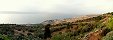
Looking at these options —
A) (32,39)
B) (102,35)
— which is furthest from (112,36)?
(32,39)

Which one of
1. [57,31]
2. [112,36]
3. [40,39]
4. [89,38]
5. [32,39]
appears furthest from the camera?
[57,31]

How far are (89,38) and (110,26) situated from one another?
14.4 ft

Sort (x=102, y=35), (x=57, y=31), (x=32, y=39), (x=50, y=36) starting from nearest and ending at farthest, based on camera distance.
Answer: (x=102, y=35), (x=32, y=39), (x=50, y=36), (x=57, y=31)

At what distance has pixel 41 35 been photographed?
81750 mm

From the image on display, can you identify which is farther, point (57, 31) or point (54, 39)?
point (57, 31)

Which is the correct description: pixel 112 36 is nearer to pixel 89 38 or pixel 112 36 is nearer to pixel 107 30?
pixel 107 30

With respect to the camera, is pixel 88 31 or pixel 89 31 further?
pixel 88 31

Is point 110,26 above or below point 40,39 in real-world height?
above

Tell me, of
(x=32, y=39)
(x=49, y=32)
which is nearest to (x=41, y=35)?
(x=49, y=32)

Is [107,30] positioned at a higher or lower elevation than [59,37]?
higher

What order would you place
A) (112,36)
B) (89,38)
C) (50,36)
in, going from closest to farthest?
1. (112,36)
2. (89,38)
3. (50,36)

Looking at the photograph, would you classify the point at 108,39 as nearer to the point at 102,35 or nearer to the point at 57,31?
the point at 102,35

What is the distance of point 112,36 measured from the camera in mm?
41906

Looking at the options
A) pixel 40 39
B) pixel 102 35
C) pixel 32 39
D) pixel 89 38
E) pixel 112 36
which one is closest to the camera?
pixel 112 36
